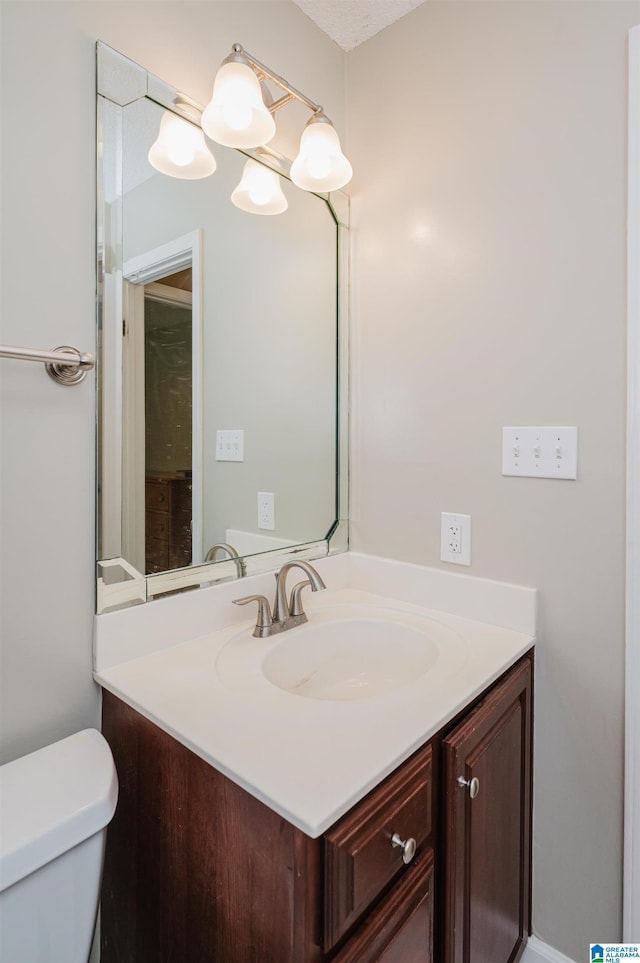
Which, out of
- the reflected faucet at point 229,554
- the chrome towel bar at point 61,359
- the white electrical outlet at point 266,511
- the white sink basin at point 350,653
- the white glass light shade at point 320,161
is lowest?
the white sink basin at point 350,653

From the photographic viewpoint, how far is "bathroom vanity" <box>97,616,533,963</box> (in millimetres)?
642

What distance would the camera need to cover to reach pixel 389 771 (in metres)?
0.69

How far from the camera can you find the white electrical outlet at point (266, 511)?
1340 mm

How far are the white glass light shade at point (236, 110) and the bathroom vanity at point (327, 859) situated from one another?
1191mm

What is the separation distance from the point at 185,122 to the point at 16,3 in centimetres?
33

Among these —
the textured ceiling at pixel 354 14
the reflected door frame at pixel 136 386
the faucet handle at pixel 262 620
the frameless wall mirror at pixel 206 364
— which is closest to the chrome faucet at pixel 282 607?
the faucet handle at pixel 262 620

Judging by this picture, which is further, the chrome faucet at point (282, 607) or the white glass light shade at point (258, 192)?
the white glass light shade at point (258, 192)

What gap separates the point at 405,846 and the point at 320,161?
1.44m

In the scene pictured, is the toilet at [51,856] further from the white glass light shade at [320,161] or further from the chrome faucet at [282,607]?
the white glass light shade at [320,161]

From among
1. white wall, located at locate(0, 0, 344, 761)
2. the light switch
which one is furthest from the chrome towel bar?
the light switch

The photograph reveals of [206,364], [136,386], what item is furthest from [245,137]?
[136,386]

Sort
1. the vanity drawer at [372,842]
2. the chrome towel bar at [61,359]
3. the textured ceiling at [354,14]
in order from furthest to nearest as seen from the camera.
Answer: the textured ceiling at [354,14] < the chrome towel bar at [61,359] < the vanity drawer at [372,842]

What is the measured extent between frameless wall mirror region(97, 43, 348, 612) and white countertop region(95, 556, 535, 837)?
0.12m

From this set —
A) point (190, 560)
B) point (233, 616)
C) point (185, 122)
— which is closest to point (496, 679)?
point (233, 616)
